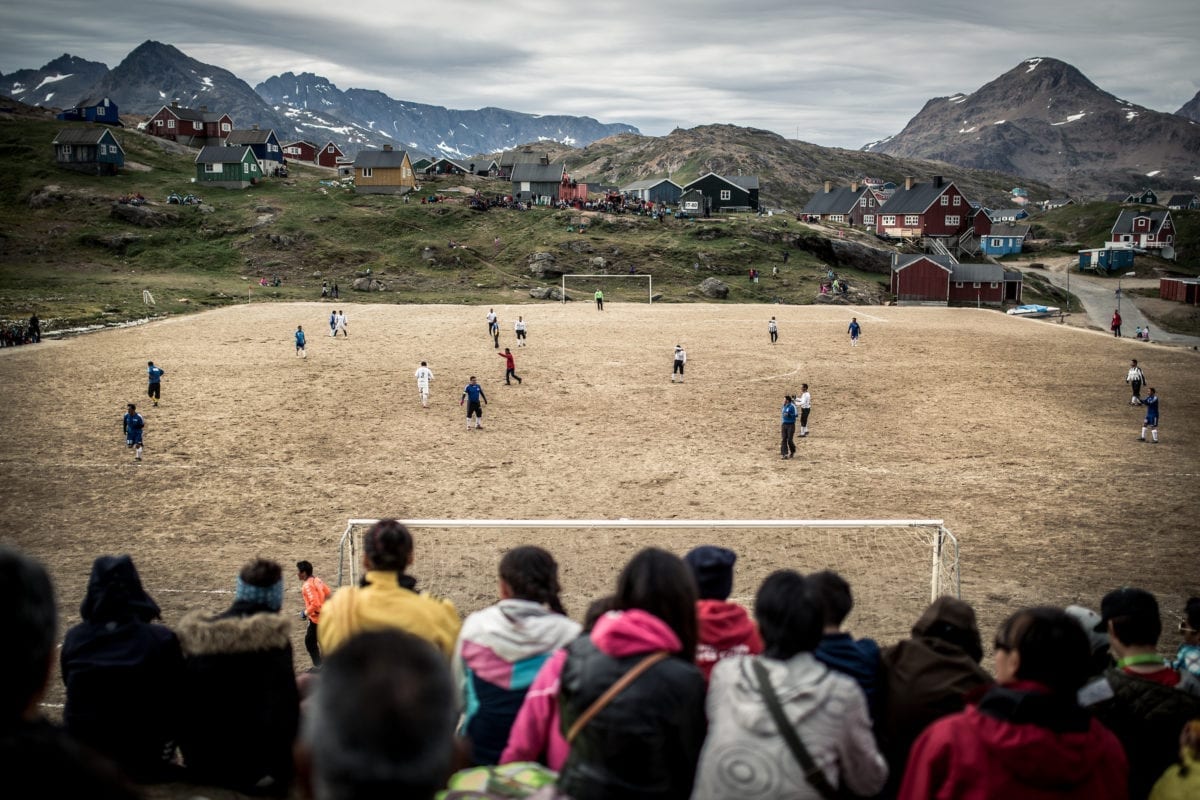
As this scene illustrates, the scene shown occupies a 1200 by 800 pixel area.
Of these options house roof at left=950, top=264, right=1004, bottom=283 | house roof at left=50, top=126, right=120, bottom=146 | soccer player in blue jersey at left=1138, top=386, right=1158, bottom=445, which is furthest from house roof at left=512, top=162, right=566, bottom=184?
soccer player in blue jersey at left=1138, top=386, right=1158, bottom=445

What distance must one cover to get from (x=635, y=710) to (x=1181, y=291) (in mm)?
95716

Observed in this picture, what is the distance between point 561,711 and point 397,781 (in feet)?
6.10

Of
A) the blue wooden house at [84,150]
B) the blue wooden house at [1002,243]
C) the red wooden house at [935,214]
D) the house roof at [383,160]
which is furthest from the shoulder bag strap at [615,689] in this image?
the blue wooden house at [1002,243]

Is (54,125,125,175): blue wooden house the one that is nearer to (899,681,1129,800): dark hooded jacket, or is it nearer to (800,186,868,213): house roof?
(800,186,868,213): house roof

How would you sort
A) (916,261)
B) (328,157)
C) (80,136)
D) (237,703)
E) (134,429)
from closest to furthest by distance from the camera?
1. (237,703)
2. (134,429)
3. (916,261)
4. (80,136)
5. (328,157)

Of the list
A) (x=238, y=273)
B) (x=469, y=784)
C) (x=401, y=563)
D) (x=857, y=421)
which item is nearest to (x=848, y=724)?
(x=469, y=784)

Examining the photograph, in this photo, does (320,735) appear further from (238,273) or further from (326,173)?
(326,173)

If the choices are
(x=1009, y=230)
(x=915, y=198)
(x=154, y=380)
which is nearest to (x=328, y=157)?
(x=915, y=198)

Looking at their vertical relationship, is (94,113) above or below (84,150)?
above

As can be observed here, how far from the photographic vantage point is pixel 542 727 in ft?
14.0

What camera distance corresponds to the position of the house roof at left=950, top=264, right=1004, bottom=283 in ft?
233

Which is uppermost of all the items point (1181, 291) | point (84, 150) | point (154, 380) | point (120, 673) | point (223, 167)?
point (84, 150)

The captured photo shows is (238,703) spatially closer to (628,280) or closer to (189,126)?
(628,280)

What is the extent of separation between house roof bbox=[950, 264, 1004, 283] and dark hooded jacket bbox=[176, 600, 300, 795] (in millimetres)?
73807
